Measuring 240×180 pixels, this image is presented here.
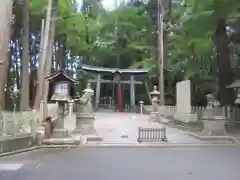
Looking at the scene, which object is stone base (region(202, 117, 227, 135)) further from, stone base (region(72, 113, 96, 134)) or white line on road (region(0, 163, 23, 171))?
white line on road (region(0, 163, 23, 171))

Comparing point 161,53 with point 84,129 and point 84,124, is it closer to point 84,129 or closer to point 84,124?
point 84,124

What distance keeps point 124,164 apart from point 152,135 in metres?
7.18

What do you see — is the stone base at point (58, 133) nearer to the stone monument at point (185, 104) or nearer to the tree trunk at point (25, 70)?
the tree trunk at point (25, 70)

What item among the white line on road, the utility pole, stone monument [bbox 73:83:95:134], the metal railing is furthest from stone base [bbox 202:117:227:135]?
the utility pole

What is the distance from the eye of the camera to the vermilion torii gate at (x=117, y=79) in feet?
156

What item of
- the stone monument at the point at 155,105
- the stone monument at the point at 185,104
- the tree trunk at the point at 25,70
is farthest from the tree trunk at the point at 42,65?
the stone monument at the point at 155,105

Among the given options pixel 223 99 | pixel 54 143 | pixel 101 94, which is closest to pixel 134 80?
pixel 101 94

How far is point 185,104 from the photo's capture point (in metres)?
26.1

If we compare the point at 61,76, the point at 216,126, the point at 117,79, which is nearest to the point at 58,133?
the point at 61,76

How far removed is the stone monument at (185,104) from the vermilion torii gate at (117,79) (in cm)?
1886

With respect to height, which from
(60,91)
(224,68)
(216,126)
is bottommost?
(216,126)

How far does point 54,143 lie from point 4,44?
518 centimetres

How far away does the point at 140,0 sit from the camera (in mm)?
49000

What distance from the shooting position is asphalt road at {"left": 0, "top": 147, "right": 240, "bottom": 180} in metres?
9.18
